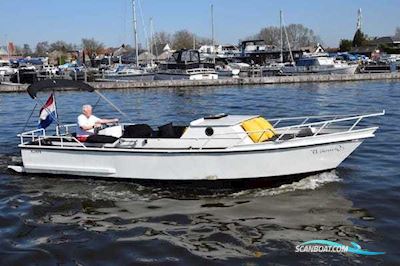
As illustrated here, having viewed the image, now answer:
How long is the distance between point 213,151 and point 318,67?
48.7 meters

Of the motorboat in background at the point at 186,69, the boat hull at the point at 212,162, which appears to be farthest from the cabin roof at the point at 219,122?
the motorboat in background at the point at 186,69

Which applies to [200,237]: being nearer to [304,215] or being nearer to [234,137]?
[304,215]

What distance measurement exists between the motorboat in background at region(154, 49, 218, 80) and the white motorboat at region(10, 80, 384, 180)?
3840 centimetres

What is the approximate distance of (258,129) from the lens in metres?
11.3

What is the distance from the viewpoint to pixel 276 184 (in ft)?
36.2

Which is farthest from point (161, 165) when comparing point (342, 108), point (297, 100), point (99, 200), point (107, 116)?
point (297, 100)

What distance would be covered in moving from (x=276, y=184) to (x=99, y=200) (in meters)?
3.87

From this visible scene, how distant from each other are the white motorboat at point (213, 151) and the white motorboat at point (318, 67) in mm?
45435

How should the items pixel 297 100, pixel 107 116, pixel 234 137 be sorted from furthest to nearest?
pixel 297 100 → pixel 107 116 → pixel 234 137

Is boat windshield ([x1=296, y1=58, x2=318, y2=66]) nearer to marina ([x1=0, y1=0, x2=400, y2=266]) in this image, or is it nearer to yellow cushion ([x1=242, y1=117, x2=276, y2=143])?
marina ([x1=0, y1=0, x2=400, y2=266])

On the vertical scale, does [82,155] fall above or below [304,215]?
above

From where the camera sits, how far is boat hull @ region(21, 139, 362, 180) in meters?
10.6

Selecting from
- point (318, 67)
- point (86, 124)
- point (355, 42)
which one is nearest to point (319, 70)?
point (318, 67)

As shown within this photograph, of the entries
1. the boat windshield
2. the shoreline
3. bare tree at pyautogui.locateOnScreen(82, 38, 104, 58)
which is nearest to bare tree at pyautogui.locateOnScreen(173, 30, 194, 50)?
bare tree at pyautogui.locateOnScreen(82, 38, 104, 58)
